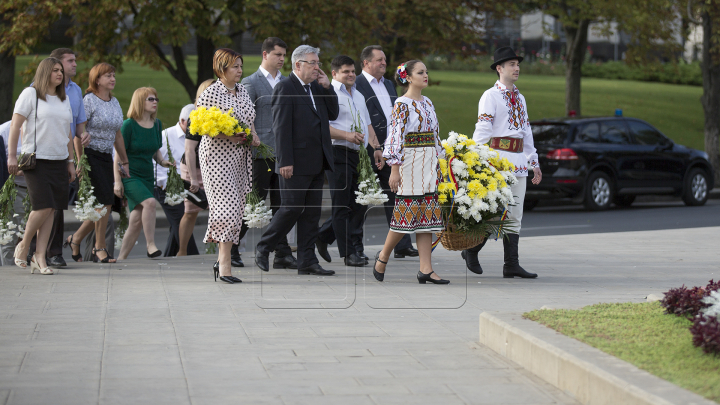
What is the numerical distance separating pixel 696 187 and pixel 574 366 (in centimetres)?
1533

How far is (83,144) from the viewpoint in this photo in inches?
370

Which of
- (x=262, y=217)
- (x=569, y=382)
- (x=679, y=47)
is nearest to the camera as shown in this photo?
(x=569, y=382)

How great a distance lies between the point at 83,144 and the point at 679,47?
19.7 meters

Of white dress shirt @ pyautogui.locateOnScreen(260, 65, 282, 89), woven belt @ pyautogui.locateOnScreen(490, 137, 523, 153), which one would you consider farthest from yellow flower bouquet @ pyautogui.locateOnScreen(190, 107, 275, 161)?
woven belt @ pyautogui.locateOnScreen(490, 137, 523, 153)

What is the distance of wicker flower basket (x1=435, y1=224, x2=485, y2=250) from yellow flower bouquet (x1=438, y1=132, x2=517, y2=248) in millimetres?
24

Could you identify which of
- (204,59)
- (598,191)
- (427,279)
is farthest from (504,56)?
(204,59)

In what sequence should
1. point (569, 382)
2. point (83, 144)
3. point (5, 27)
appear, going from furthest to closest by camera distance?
point (5, 27)
point (83, 144)
point (569, 382)

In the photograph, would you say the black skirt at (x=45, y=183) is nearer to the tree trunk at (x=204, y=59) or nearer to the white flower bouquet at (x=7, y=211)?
the white flower bouquet at (x=7, y=211)

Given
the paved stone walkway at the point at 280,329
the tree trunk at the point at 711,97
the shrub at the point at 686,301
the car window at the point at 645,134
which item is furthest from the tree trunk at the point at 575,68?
the shrub at the point at 686,301

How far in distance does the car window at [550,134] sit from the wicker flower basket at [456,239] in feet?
32.0

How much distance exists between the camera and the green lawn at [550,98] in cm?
3229

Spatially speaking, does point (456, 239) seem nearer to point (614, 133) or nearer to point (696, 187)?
point (614, 133)

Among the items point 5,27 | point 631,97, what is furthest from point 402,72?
point 631,97

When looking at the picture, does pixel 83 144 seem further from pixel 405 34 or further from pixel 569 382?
pixel 405 34
